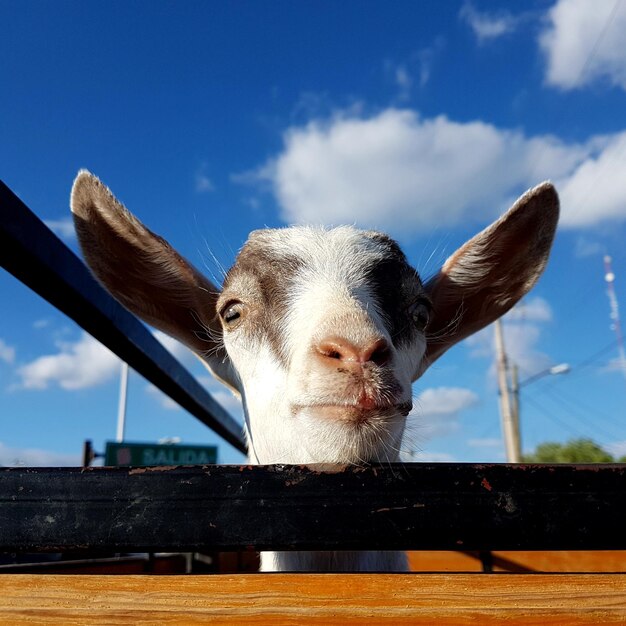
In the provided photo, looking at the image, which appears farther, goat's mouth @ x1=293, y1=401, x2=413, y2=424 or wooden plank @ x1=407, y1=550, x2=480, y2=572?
wooden plank @ x1=407, y1=550, x2=480, y2=572

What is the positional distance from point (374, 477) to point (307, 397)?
2.47 feet

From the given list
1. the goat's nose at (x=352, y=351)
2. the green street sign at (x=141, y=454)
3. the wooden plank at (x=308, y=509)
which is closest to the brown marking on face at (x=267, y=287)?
the goat's nose at (x=352, y=351)

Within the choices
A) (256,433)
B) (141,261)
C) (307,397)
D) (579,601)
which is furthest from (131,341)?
(579,601)

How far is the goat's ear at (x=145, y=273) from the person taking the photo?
2.93 metres

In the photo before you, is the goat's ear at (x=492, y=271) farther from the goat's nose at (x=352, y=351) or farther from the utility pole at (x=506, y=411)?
the utility pole at (x=506, y=411)

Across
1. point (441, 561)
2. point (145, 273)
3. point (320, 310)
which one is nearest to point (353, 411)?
point (320, 310)

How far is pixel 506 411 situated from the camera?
80.8 ft

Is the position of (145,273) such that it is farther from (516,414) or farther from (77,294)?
(516,414)

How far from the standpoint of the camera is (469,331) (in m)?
3.78

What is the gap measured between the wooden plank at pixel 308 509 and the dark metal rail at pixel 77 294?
1029 mm

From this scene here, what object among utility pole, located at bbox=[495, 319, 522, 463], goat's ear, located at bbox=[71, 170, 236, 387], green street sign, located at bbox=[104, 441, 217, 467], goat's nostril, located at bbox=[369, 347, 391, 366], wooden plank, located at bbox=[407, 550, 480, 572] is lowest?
wooden plank, located at bbox=[407, 550, 480, 572]

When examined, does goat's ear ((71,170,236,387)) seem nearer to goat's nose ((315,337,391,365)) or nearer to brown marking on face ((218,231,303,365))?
brown marking on face ((218,231,303,365))

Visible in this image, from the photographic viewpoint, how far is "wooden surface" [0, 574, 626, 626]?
1.20 metres

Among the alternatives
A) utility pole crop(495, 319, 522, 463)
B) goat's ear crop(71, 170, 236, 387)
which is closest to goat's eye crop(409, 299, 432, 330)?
goat's ear crop(71, 170, 236, 387)
